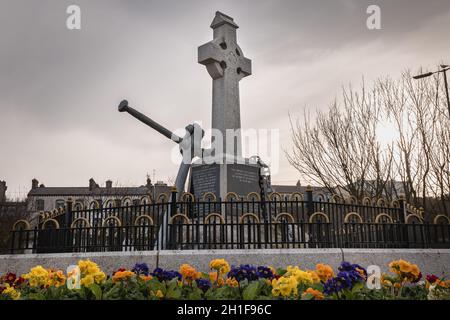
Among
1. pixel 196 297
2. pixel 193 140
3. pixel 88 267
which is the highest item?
pixel 193 140

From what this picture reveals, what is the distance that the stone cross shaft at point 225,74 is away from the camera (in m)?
12.0

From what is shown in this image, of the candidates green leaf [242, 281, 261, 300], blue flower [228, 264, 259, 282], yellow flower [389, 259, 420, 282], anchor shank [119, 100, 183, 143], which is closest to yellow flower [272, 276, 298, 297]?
green leaf [242, 281, 261, 300]

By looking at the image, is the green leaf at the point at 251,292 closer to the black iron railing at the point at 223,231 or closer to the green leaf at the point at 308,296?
the green leaf at the point at 308,296

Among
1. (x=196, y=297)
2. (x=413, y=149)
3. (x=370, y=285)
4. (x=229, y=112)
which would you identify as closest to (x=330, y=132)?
(x=413, y=149)

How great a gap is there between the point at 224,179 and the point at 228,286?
6.51 metres

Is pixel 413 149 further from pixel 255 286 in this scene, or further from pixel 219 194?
pixel 255 286

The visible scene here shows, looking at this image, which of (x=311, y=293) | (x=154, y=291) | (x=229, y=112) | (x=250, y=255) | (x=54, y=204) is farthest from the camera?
(x=54, y=204)

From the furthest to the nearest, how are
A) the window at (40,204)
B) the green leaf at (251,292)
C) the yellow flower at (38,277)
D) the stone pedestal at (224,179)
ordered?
the window at (40,204), the stone pedestal at (224,179), the yellow flower at (38,277), the green leaf at (251,292)

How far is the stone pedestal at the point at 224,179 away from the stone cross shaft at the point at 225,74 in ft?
1.75

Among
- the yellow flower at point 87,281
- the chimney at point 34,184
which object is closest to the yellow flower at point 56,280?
the yellow flower at point 87,281

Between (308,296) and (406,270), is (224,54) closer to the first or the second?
(406,270)

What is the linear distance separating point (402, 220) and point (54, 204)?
56781mm

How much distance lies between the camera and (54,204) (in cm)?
5841

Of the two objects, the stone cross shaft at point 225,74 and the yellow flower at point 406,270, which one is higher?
the stone cross shaft at point 225,74
